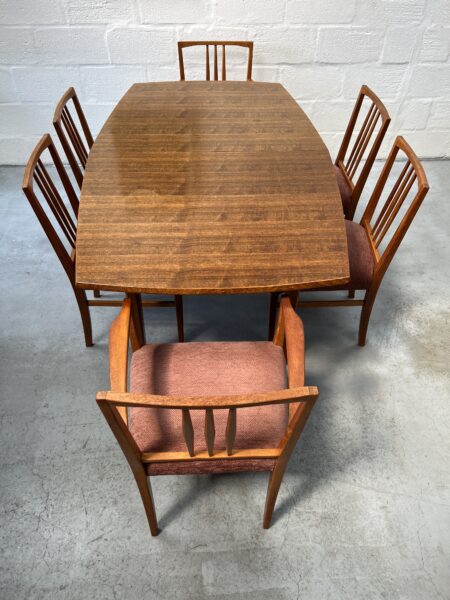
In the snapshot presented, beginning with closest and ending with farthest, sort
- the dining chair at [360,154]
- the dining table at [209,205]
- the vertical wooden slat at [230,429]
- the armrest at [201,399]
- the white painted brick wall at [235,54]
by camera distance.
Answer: the armrest at [201,399], the vertical wooden slat at [230,429], the dining table at [209,205], the dining chair at [360,154], the white painted brick wall at [235,54]

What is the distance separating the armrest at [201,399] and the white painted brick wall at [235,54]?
7.99 feet

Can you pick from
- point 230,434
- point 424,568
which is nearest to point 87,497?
point 230,434

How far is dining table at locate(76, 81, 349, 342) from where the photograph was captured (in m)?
1.28

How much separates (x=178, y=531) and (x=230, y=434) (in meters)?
0.60

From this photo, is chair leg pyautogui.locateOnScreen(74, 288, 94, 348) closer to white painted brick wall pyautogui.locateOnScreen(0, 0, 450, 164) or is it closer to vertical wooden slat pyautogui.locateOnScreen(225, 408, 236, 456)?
vertical wooden slat pyautogui.locateOnScreen(225, 408, 236, 456)

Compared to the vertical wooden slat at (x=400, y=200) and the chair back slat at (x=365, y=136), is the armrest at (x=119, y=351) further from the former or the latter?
the chair back slat at (x=365, y=136)

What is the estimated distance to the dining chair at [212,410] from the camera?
997mm

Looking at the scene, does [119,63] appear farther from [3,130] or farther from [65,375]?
[65,375]

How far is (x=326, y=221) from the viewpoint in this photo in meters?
1.44

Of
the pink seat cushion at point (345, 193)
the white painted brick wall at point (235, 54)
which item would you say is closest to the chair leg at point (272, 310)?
the pink seat cushion at point (345, 193)

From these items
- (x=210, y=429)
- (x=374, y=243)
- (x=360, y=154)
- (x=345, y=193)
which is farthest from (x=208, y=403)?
(x=360, y=154)

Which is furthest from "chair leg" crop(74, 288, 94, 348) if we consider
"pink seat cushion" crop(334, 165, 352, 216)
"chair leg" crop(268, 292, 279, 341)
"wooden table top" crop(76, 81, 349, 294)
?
"pink seat cushion" crop(334, 165, 352, 216)

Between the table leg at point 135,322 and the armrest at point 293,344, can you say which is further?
the table leg at point 135,322

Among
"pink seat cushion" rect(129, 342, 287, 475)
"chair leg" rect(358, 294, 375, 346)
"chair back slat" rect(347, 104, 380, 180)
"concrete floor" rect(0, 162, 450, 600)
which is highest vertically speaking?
"chair back slat" rect(347, 104, 380, 180)
